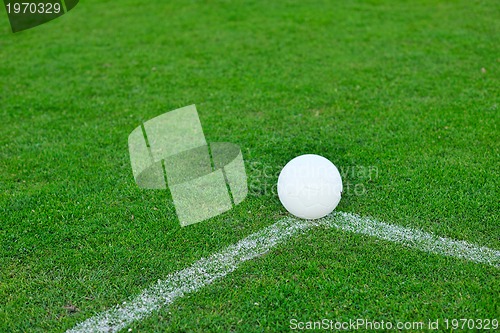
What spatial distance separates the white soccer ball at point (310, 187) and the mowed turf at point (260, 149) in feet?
0.77

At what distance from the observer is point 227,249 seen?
4223mm

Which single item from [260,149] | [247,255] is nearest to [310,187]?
[247,255]

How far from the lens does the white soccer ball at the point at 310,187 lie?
4273 millimetres

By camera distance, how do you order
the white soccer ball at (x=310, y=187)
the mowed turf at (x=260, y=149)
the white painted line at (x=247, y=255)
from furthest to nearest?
the white soccer ball at (x=310, y=187) → the mowed turf at (x=260, y=149) → the white painted line at (x=247, y=255)

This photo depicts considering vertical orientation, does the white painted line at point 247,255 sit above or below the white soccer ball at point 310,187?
below

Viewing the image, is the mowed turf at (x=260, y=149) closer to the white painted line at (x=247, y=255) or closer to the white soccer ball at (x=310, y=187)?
the white painted line at (x=247, y=255)

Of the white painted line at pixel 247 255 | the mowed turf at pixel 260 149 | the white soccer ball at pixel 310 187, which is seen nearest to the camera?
the white painted line at pixel 247 255

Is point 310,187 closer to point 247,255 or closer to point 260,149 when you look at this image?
point 247,255

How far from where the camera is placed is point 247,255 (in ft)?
13.5

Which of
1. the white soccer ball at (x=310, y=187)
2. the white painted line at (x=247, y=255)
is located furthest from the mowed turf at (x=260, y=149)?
the white soccer ball at (x=310, y=187)

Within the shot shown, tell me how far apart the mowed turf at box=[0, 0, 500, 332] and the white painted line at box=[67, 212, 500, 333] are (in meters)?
0.08

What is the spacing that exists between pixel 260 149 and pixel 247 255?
1804 millimetres

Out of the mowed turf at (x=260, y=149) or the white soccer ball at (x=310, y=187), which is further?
the white soccer ball at (x=310, y=187)

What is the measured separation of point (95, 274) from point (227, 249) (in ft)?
3.53
